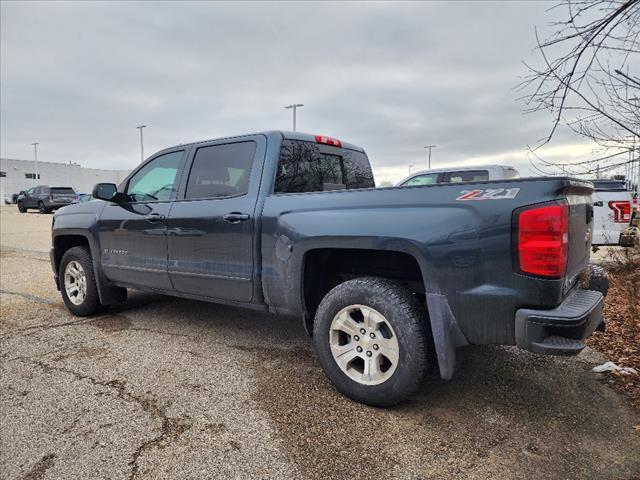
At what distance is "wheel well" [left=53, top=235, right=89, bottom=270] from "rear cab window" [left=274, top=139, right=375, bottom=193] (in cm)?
299

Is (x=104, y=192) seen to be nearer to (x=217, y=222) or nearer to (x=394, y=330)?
(x=217, y=222)

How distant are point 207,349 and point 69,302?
2292 millimetres

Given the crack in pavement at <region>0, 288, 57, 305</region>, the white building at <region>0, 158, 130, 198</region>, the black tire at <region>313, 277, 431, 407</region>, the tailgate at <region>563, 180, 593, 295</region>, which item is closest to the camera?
the tailgate at <region>563, 180, 593, 295</region>

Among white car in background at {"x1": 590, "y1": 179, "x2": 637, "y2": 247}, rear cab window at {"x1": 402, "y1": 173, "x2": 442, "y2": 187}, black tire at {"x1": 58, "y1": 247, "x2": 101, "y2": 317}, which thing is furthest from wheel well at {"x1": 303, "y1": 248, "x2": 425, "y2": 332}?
white car in background at {"x1": 590, "y1": 179, "x2": 637, "y2": 247}

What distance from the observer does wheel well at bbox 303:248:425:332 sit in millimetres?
3129

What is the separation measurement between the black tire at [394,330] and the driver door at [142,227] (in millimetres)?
1928

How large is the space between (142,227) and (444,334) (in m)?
3.12

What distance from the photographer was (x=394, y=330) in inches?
106

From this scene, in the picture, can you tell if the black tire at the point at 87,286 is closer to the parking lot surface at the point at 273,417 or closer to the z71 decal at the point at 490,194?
the parking lot surface at the point at 273,417

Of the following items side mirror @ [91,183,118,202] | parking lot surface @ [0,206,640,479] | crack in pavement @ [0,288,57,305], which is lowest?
parking lot surface @ [0,206,640,479]

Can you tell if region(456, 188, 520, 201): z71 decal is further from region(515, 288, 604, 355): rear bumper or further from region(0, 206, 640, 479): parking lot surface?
region(0, 206, 640, 479): parking lot surface

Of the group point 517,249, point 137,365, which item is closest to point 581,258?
point 517,249

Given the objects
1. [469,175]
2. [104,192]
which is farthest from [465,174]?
[104,192]

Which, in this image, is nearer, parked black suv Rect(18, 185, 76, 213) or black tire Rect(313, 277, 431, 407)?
black tire Rect(313, 277, 431, 407)
